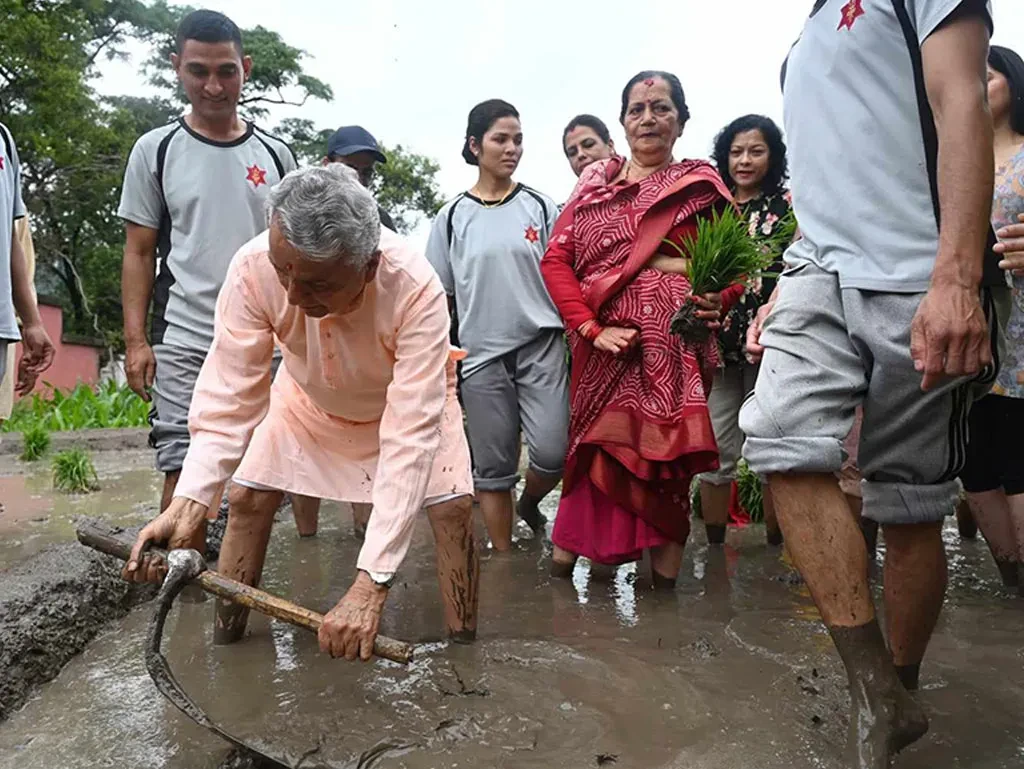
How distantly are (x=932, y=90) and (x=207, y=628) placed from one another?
8.16ft

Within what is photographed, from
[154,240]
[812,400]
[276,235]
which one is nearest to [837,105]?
[812,400]

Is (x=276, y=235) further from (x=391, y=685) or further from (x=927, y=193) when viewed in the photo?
(x=927, y=193)

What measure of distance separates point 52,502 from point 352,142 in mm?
2611

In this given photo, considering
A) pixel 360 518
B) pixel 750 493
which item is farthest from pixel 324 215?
pixel 750 493

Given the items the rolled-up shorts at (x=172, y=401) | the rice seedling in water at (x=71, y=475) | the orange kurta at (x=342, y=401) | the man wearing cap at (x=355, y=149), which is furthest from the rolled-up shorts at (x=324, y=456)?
the rice seedling in water at (x=71, y=475)

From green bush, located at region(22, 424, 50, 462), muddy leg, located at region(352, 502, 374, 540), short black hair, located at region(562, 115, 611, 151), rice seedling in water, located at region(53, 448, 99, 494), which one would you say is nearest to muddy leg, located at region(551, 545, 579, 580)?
muddy leg, located at region(352, 502, 374, 540)

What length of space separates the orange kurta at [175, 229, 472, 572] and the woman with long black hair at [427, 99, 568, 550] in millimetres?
1171

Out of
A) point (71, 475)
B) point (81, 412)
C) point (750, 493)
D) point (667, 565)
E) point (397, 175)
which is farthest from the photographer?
point (397, 175)

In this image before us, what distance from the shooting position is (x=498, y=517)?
13.7 ft

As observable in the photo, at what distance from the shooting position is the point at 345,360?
108 inches

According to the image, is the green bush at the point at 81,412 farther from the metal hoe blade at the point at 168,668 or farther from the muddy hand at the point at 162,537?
the metal hoe blade at the point at 168,668

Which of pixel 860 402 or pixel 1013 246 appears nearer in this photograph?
pixel 860 402

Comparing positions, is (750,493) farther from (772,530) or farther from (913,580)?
(913,580)

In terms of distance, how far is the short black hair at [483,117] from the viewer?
14.6 ft
